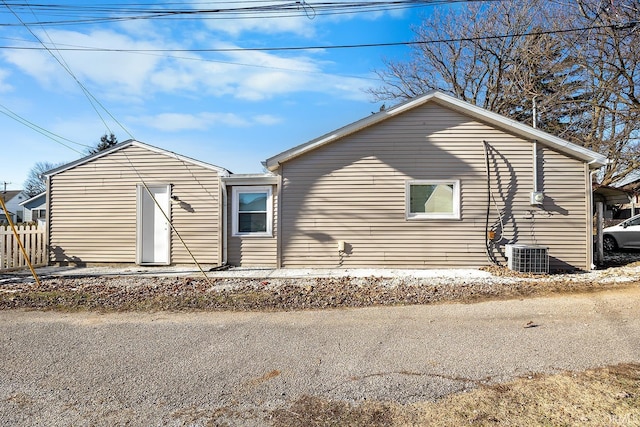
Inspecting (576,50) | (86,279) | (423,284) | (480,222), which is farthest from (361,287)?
(576,50)

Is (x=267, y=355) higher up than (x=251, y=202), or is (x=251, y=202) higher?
(x=251, y=202)

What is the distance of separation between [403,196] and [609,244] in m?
9.52

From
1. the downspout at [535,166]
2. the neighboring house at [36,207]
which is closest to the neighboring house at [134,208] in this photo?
the downspout at [535,166]

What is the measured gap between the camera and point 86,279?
27.5 feet

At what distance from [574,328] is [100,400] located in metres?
4.95

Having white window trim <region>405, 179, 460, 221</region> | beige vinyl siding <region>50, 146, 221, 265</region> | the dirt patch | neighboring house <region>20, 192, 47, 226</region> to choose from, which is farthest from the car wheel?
neighboring house <region>20, 192, 47, 226</region>

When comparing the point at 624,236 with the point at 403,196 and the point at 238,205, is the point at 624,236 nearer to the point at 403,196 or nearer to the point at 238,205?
the point at 403,196

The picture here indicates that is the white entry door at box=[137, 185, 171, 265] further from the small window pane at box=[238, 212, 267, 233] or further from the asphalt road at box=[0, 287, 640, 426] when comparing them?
the asphalt road at box=[0, 287, 640, 426]

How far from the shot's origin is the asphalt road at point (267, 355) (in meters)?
3.02

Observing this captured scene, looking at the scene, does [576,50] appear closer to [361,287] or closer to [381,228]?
[381,228]

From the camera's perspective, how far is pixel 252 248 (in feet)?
33.1

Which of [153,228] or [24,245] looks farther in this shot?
[153,228]

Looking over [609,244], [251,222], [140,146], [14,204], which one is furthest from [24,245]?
[14,204]

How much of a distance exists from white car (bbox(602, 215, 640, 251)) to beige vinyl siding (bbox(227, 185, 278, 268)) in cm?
1146
